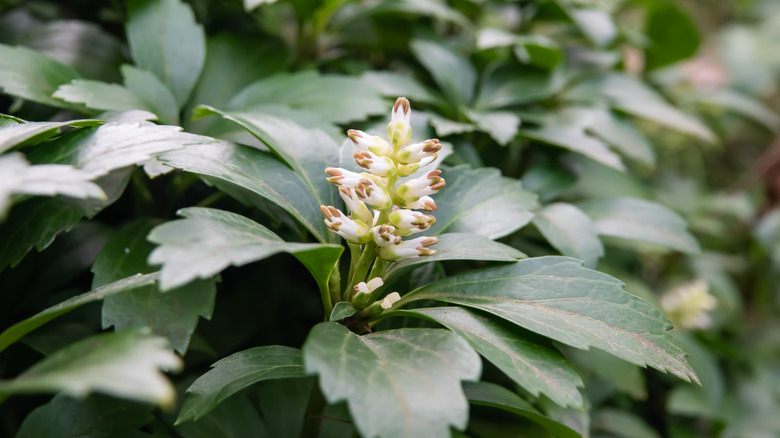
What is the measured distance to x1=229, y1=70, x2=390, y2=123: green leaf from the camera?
0.93 meters

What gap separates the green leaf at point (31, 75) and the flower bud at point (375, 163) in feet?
1.75

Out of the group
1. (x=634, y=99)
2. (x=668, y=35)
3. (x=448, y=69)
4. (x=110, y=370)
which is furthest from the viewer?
(x=668, y=35)

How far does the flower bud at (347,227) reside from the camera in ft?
2.10

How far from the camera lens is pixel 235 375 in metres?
0.63

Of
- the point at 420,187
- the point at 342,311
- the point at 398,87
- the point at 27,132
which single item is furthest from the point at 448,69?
the point at 27,132

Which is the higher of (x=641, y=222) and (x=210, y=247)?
(x=210, y=247)

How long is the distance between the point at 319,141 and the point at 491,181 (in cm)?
27

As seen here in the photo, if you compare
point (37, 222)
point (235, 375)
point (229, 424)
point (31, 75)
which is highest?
point (31, 75)

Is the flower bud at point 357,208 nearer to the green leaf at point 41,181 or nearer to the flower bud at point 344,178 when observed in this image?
the flower bud at point 344,178

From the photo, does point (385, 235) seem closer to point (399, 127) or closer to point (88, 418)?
point (399, 127)

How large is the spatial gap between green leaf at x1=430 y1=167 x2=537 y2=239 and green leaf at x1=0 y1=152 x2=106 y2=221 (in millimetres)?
438

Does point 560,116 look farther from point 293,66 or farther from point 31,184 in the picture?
point 31,184

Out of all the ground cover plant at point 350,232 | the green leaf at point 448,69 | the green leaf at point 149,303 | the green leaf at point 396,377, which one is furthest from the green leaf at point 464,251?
the green leaf at point 448,69

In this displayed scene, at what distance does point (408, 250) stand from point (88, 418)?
47 centimetres
